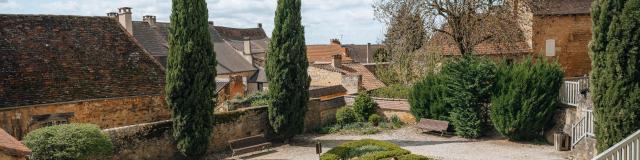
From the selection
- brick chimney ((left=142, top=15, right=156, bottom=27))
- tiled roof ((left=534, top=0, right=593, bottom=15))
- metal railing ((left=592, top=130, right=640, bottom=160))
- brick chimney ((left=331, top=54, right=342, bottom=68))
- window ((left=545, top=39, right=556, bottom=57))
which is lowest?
metal railing ((left=592, top=130, right=640, bottom=160))

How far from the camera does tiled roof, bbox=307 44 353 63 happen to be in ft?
173

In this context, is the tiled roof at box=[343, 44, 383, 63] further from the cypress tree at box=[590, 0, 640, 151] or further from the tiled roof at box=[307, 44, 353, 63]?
the cypress tree at box=[590, 0, 640, 151]

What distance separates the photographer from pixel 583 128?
661 inches

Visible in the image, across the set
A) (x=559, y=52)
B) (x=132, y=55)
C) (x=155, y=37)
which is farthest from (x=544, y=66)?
(x=155, y=37)

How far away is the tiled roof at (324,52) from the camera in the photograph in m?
52.6

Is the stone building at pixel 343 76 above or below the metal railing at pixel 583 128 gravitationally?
above

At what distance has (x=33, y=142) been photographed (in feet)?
50.1

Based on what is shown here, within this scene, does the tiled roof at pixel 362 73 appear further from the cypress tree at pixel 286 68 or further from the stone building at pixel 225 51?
the cypress tree at pixel 286 68

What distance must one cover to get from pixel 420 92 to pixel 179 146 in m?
9.85

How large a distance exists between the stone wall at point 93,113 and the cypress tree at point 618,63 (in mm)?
15625

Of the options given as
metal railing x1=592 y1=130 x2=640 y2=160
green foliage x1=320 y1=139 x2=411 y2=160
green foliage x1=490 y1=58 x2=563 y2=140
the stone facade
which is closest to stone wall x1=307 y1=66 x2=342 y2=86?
the stone facade

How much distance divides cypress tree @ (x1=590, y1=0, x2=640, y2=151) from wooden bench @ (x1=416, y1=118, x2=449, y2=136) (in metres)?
8.90

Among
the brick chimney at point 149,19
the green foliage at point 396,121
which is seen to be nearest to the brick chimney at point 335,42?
the brick chimney at point 149,19

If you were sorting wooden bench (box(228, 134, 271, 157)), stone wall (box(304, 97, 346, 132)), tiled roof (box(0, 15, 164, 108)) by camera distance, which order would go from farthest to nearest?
stone wall (box(304, 97, 346, 132))
wooden bench (box(228, 134, 271, 157))
tiled roof (box(0, 15, 164, 108))
